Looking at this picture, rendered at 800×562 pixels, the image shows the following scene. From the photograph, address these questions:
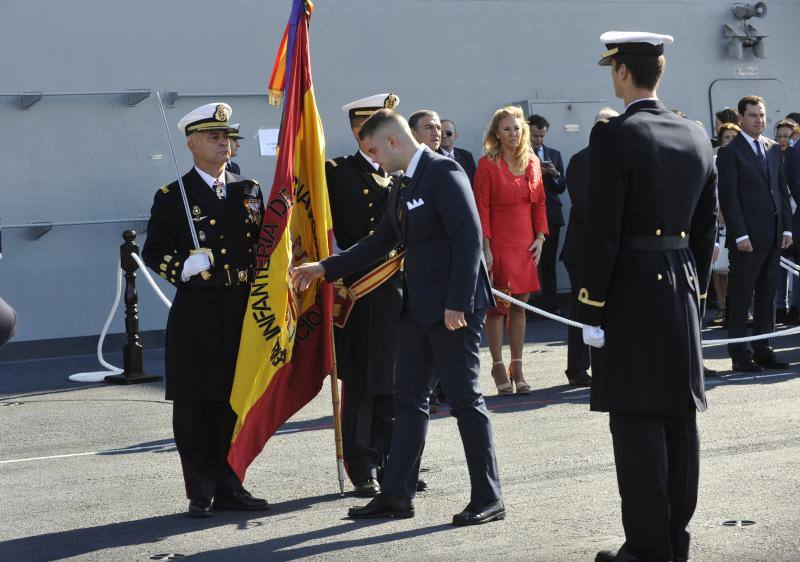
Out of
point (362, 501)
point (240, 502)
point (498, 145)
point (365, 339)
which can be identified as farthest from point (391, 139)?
point (498, 145)

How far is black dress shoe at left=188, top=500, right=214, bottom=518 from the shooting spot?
646cm

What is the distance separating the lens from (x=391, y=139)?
625 cm

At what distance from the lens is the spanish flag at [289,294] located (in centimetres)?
657

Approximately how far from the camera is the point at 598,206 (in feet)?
16.6

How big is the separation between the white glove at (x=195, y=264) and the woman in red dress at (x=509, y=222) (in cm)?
367

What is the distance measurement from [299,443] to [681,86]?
10.1 meters

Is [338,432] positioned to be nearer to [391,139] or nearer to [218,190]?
[218,190]

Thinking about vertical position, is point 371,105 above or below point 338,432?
above

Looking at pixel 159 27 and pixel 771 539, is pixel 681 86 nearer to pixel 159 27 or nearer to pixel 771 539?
pixel 159 27

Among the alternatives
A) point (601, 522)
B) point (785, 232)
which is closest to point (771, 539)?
point (601, 522)

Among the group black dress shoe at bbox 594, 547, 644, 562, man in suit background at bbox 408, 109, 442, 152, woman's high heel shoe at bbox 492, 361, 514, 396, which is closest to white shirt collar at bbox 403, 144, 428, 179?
man in suit background at bbox 408, 109, 442, 152

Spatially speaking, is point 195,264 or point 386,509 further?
point 195,264

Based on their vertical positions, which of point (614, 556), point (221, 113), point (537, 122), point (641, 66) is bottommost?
point (614, 556)

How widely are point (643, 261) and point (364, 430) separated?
2.34 m
